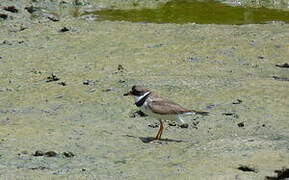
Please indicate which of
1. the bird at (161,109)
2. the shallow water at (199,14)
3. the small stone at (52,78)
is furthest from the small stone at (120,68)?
the shallow water at (199,14)

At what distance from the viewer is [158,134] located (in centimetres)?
945

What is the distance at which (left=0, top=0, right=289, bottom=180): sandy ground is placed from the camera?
27.1ft

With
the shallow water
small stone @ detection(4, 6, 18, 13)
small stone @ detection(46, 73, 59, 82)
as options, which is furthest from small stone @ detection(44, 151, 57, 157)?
the shallow water

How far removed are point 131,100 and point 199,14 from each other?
9.72 meters

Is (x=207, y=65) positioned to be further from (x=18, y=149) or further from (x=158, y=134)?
(x=18, y=149)

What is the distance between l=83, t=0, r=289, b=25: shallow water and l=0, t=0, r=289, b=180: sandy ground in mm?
2249

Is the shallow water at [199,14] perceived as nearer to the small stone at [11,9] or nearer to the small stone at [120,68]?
the small stone at [11,9]

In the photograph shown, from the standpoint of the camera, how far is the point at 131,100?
11.4m

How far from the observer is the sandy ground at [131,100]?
326 inches

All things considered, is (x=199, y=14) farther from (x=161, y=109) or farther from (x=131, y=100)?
(x=161, y=109)

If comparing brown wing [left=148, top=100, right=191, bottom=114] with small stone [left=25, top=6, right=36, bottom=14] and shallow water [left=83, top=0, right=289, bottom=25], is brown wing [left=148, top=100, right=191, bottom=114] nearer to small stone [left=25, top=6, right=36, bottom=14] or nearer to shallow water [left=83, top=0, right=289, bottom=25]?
shallow water [left=83, top=0, right=289, bottom=25]

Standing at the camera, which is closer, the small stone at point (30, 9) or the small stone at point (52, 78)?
the small stone at point (52, 78)

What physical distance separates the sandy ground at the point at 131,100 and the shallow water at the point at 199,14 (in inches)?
88.5

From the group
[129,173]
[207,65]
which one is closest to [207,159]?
[129,173]
